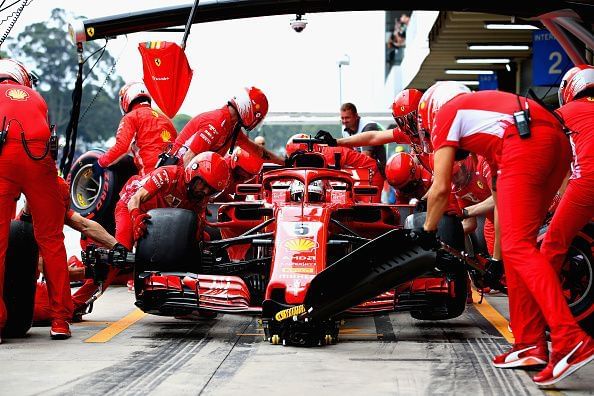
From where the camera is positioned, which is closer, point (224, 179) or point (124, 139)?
point (224, 179)

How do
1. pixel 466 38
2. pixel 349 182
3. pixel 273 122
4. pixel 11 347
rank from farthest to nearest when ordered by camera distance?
pixel 466 38
pixel 273 122
pixel 349 182
pixel 11 347

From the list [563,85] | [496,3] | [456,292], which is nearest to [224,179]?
[456,292]

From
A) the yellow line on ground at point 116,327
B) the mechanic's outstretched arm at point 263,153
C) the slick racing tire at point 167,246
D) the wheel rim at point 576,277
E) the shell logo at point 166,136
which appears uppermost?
the shell logo at point 166,136

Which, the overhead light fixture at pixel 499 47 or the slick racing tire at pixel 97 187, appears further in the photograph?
the overhead light fixture at pixel 499 47

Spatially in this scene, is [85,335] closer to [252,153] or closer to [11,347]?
[11,347]

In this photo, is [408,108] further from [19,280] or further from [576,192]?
[19,280]

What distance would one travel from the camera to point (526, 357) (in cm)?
660

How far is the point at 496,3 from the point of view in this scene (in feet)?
41.2

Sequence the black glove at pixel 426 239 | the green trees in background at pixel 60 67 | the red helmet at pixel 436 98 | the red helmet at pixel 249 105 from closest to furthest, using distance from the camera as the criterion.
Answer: the black glove at pixel 426 239
the red helmet at pixel 436 98
the red helmet at pixel 249 105
the green trees in background at pixel 60 67

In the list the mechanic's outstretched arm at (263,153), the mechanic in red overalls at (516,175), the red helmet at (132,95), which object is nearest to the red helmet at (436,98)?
the mechanic in red overalls at (516,175)

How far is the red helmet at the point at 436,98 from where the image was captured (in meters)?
7.63

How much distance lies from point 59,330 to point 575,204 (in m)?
3.86

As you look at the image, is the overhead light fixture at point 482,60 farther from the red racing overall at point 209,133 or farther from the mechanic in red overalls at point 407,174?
the red racing overall at point 209,133

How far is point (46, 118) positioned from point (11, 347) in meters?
1.82
